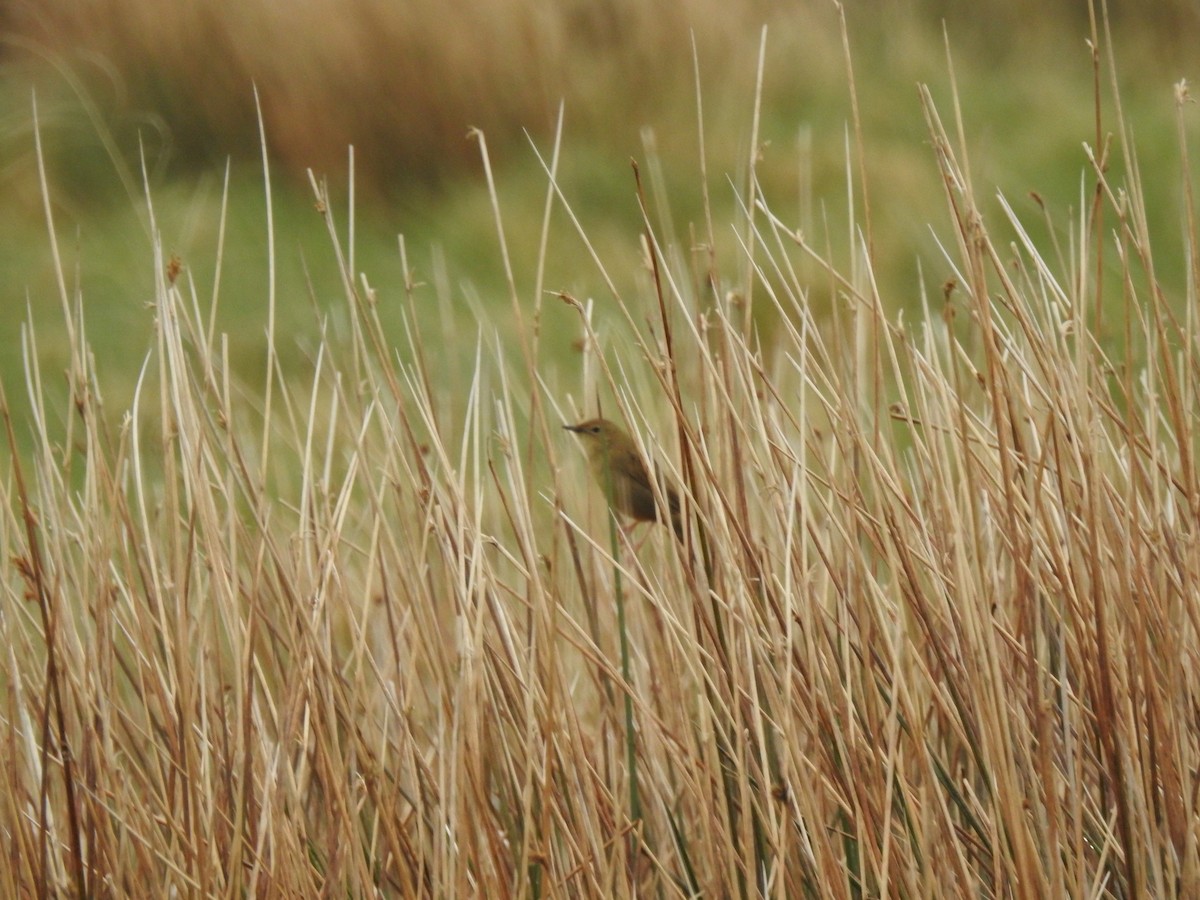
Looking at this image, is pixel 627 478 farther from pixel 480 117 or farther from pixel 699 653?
pixel 480 117

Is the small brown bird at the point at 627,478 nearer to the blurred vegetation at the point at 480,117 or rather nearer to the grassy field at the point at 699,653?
the grassy field at the point at 699,653

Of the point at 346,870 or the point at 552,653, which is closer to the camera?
the point at 552,653

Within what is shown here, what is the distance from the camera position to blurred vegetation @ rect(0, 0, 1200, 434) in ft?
9.61

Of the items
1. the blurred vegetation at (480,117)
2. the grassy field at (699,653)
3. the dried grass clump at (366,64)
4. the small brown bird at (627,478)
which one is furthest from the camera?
the dried grass clump at (366,64)

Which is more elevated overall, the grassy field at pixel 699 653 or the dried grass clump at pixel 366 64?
the dried grass clump at pixel 366 64

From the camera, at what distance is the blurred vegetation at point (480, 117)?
2.93 metres

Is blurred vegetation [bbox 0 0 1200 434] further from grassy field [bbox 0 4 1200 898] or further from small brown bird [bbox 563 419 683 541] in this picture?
grassy field [bbox 0 4 1200 898]

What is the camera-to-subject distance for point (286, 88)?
3.18 metres

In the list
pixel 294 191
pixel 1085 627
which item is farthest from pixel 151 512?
pixel 1085 627

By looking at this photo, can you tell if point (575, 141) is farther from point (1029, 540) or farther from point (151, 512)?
point (1029, 540)

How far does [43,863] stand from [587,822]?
0.36 meters

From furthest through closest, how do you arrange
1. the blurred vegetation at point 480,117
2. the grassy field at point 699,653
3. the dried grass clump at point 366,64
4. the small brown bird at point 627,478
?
the dried grass clump at point 366,64, the blurred vegetation at point 480,117, the small brown bird at point 627,478, the grassy field at point 699,653

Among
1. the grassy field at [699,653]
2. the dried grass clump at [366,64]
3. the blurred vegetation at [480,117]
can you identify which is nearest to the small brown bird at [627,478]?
the grassy field at [699,653]

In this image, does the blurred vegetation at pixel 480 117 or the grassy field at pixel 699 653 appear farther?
the blurred vegetation at pixel 480 117
